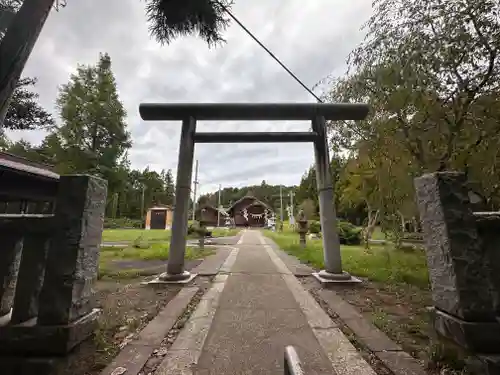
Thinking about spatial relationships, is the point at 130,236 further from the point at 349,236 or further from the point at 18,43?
the point at 18,43

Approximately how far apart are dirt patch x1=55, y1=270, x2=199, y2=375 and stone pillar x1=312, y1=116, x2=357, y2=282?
2.63 m

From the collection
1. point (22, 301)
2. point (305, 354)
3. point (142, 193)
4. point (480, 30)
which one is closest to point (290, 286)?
point (305, 354)

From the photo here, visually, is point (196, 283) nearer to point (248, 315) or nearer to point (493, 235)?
point (248, 315)

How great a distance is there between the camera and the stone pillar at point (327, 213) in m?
4.54

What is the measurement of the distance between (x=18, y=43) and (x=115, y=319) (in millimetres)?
2884

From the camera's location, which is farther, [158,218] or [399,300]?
[158,218]

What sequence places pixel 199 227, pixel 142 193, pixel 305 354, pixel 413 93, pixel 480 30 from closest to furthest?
pixel 305 354
pixel 480 30
pixel 413 93
pixel 199 227
pixel 142 193

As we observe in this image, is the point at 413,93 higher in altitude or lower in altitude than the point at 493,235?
higher

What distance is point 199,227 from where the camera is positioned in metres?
11.2

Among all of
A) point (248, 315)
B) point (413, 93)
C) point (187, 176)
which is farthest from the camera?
point (187, 176)

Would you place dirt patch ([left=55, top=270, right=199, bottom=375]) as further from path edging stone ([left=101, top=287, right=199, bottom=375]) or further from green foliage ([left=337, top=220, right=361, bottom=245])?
green foliage ([left=337, top=220, right=361, bottom=245])

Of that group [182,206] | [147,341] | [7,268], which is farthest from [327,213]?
[7,268]

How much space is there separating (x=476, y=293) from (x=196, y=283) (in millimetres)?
3895

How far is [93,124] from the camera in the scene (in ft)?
53.4
